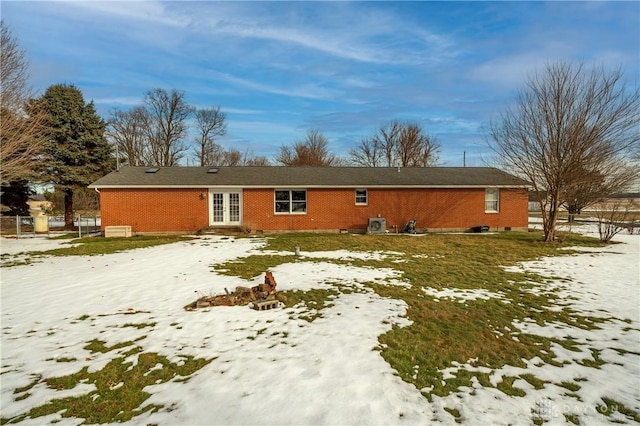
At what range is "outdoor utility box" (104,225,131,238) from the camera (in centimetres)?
1743

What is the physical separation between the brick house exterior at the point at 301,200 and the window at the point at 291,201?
0.20 ft

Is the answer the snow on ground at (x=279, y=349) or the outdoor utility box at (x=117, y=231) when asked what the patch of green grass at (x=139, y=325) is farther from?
the outdoor utility box at (x=117, y=231)

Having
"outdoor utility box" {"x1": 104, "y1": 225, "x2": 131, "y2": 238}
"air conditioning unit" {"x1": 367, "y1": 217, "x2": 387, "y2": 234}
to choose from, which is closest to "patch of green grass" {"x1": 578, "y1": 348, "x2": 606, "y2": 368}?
"air conditioning unit" {"x1": 367, "y1": 217, "x2": 387, "y2": 234}

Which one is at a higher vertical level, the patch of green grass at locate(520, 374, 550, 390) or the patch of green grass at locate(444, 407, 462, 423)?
the patch of green grass at locate(444, 407, 462, 423)

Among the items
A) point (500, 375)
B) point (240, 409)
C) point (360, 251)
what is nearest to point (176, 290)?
point (240, 409)

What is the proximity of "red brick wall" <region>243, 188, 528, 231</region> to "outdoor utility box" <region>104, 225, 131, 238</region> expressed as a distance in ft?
20.5

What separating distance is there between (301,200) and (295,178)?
58.7 inches

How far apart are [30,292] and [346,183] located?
15114 mm

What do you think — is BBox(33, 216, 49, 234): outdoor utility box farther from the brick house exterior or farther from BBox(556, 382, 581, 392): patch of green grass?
BBox(556, 382, 581, 392): patch of green grass

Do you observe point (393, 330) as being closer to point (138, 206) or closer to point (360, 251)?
point (360, 251)

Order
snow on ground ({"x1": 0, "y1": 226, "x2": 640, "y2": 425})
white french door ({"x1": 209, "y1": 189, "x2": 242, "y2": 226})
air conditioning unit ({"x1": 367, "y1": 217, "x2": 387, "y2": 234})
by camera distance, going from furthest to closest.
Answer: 1. air conditioning unit ({"x1": 367, "y1": 217, "x2": 387, "y2": 234})
2. white french door ({"x1": 209, "y1": 189, "x2": 242, "y2": 226})
3. snow on ground ({"x1": 0, "y1": 226, "x2": 640, "y2": 425})

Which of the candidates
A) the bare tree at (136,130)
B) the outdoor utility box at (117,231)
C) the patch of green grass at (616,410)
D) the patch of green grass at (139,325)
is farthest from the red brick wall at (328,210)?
the bare tree at (136,130)

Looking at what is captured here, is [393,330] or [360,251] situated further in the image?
[360,251]

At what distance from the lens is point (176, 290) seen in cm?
756
